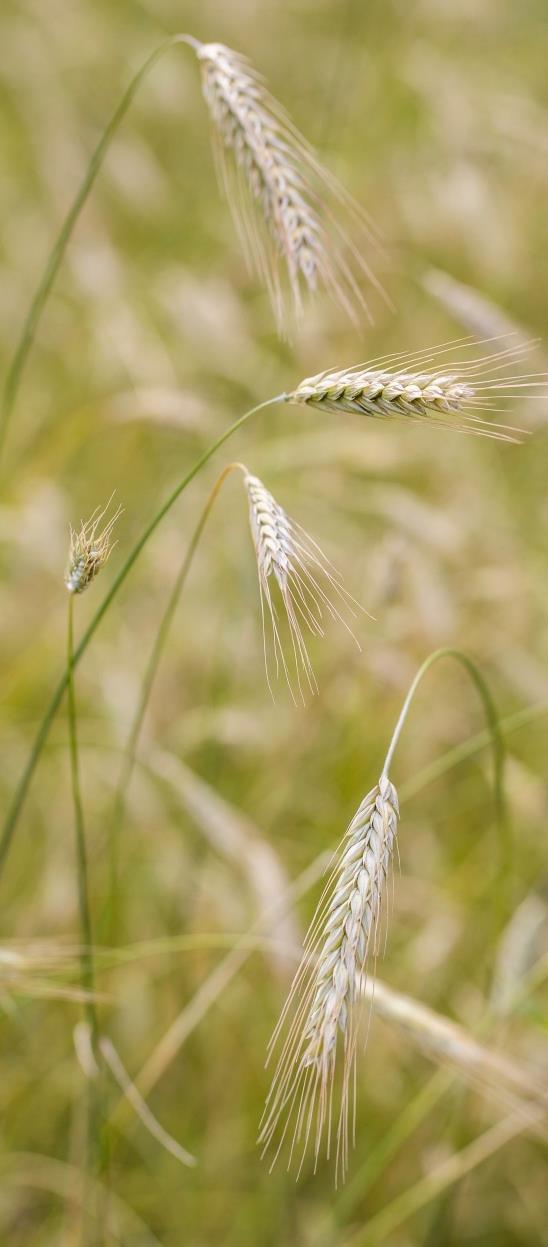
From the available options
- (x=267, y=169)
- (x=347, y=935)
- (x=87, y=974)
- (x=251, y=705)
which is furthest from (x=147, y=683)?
(x=251, y=705)

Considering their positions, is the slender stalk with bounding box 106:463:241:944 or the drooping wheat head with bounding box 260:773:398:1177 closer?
the drooping wheat head with bounding box 260:773:398:1177

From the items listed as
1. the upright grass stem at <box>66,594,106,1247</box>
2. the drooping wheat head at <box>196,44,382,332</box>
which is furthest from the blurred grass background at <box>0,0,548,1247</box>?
the drooping wheat head at <box>196,44,382,332</box>

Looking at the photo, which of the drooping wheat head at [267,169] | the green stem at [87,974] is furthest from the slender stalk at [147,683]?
the drooping wheat head at [267,169]

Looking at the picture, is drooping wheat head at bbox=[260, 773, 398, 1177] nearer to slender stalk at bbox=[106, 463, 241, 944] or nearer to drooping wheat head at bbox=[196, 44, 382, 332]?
slender stalk at bbox=[106, 463, 241, 944]

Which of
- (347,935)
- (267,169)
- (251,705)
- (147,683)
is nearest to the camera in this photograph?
(347,935)

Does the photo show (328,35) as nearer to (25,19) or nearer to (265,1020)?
(25,19)

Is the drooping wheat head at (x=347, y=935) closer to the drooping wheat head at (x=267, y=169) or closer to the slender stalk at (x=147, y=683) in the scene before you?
the slender stalk at (x=147, y=683)

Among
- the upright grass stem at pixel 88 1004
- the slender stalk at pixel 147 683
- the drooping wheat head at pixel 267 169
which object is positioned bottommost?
the upright grass stem at pixel 88 1004

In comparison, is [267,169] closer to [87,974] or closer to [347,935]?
[347,935]
